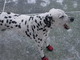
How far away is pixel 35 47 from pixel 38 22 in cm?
102

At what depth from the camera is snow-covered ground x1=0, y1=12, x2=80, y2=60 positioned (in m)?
3.78

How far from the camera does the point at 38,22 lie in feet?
10.0

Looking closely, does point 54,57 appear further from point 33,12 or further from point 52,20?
point 33,12

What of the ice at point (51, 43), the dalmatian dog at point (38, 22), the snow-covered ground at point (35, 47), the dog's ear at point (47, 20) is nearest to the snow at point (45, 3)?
the ice at point (51, 43)

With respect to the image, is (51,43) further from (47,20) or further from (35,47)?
(47,20)

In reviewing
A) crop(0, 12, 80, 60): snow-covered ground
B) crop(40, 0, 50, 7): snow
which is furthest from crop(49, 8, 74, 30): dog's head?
crop(40, 0, 50, 7): snow

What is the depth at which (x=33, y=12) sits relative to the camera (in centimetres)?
474

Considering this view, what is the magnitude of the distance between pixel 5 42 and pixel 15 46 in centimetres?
26

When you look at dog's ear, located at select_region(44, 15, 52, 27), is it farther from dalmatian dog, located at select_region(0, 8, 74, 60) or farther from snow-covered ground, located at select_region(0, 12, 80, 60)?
snow-covered ground, located at select_region(0, 12, 80, 60)

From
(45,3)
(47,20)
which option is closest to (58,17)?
(47,20)

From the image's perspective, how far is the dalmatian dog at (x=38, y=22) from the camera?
2928mm

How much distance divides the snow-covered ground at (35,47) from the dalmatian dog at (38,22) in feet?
1.08

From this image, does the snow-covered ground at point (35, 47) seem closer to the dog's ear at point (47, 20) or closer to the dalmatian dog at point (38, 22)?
the dalmatian dog at point (38, 22)

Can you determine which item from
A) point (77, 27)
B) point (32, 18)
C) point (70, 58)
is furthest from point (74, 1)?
point (32, 18)
